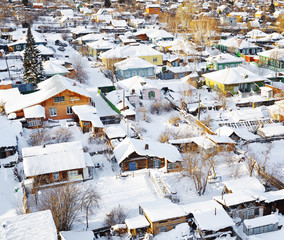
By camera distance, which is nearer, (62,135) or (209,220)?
(209,220)

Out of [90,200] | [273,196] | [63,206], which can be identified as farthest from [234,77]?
[63,206]

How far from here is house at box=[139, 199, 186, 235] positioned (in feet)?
59.4

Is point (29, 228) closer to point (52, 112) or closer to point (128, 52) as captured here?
point (52, 112)

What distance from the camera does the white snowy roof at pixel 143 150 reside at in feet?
80.0

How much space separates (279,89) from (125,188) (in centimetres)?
2415

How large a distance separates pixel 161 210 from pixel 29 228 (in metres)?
7.03

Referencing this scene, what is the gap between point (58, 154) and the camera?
76.9 feet

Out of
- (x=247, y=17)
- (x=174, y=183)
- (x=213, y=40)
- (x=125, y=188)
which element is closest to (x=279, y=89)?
(x=174, y=183)

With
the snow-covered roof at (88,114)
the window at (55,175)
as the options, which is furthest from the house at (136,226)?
the snow-covered roof at (88,114)

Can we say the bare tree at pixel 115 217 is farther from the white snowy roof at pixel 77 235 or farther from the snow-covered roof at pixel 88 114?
the snow-covered roof at pixel 88 114

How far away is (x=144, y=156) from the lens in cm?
2473

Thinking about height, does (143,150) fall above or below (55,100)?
below

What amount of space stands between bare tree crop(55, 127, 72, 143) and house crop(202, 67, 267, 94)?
19.6 metres

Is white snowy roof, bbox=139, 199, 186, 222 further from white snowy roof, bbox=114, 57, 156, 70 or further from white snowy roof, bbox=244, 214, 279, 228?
white snowy roof, bbox=114, 57, 156, 70
